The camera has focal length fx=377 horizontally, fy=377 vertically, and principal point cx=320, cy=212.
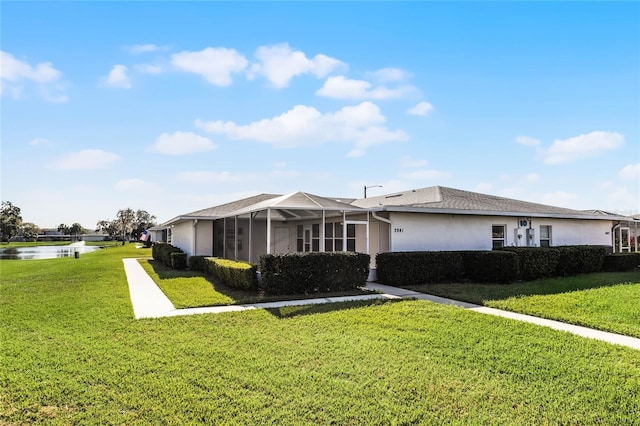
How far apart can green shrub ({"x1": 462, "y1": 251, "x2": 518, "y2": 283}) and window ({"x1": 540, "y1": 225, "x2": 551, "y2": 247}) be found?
5.83 metres

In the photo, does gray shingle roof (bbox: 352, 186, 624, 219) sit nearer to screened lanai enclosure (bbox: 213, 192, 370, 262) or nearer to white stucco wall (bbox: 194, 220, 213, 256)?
screened lanai enclosure (bbox: 213, 192, 370, 262)

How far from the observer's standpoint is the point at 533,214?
1598 centimetres

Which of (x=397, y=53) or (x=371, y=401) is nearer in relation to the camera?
(x=371, y=401)

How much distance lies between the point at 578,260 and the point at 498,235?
295 centimetres

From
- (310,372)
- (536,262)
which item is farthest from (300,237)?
(310,372)

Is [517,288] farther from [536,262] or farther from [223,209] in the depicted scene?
[223,209]

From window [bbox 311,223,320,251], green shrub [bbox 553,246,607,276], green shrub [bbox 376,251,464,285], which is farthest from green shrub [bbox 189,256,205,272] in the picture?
green shrub [bbox 553,246,607,276]

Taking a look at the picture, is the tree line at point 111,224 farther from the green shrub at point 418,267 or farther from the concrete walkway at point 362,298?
the green shrub at point 418,267

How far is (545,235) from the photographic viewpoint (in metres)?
17.3

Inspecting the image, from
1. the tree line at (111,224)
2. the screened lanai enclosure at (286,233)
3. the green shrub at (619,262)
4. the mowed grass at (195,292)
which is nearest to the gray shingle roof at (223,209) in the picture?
the screened lanai enclosure at (286,233)

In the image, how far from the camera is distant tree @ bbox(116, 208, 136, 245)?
297ft

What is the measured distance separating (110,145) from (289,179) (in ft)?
42.3

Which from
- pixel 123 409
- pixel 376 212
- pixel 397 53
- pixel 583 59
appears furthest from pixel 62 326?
pixel 583 59

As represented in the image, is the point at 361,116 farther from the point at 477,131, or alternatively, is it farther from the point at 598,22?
the point at 598,22
